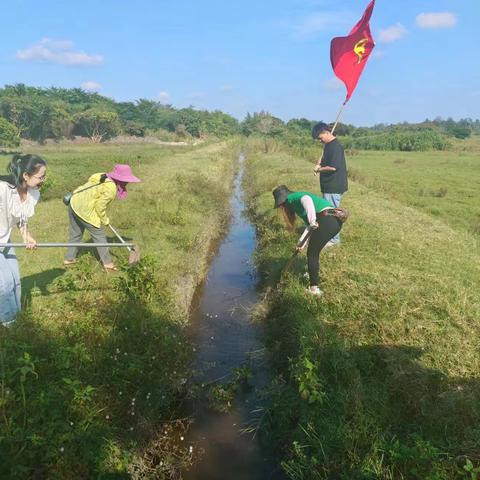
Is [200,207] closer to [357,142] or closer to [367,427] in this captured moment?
[367,427]

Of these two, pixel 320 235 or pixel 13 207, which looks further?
pixel 320 235

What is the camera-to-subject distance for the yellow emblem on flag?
22.3 feet

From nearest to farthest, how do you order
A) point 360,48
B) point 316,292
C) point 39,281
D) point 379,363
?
point 379,363, point 316,292, point 39,281, point 360,48

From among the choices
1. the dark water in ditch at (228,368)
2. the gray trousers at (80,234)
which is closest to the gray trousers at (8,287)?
the gray trousers at (80,234)

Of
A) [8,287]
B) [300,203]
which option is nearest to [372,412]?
[300,203]

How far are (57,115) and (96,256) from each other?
52138mm

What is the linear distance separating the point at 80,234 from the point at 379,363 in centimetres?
493

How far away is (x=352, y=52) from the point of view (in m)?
6.87

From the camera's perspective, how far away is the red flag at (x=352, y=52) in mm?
6746

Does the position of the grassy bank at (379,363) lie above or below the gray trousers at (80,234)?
below

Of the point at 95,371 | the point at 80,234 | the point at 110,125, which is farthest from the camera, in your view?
the point at 110,125

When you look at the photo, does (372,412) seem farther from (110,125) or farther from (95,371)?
(110,125)

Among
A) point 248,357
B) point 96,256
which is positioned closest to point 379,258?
point 248,357

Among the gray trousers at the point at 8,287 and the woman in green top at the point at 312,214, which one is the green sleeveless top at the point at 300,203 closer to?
the woman in green top at the point at 312,214
